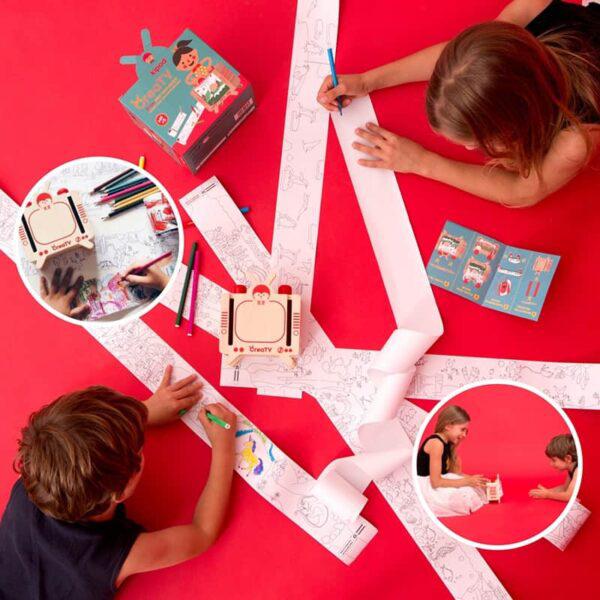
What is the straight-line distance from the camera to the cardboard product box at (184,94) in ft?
3.06

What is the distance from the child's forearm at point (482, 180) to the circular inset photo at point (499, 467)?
11.3 inches

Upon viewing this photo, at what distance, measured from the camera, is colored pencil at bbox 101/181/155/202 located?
1.02 m

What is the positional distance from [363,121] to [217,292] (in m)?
0.36

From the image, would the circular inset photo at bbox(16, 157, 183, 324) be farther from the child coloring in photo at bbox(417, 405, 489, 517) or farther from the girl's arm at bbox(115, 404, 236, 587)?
the child coloring in photo at bbox(417, 405, 489, 517)

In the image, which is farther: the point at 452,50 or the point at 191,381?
the point at 191,381

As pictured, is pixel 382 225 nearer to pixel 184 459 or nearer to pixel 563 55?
A: pixel 563 55

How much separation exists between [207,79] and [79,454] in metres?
0.56

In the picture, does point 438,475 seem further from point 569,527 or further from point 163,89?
point 163,89

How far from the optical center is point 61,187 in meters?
1.03

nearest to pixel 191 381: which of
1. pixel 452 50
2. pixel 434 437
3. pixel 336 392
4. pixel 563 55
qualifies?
pixel 336 392

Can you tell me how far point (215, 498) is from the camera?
935 millimetres

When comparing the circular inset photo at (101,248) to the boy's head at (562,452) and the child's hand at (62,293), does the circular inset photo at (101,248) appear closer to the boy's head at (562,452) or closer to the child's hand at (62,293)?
the child's hand at (62,293)

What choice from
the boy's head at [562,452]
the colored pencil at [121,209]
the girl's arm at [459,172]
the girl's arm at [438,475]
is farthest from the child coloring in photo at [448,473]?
the colored pencil at [121,209]

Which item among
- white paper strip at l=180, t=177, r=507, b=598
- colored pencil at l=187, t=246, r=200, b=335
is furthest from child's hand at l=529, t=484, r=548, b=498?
colored pencil at l=187, t=246, r=200, b=335
